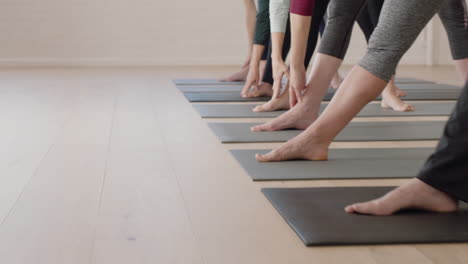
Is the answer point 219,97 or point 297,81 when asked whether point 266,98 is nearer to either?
point 219,97

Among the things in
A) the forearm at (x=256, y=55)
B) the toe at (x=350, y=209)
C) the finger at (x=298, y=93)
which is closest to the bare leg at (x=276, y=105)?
the forearm at (x=256, y=55)

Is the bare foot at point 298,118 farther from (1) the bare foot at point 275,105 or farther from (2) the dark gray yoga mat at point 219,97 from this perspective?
(2) the dark gray yoga mat at point 219,97

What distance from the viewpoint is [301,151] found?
76.9 inches

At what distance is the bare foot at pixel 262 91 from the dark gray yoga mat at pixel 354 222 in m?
2.06

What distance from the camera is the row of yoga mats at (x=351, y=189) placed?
1.27 metres

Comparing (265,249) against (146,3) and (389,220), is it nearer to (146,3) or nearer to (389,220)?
(389,220)

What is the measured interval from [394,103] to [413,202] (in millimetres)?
1780

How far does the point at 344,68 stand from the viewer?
6.29m

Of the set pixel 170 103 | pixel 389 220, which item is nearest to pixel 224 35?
pixel 170 103

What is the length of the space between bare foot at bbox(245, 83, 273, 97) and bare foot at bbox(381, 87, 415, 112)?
0.68 m

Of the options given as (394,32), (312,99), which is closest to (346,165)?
(394,32)

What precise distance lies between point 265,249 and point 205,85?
3.22 m

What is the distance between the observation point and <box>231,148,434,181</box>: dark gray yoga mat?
1767 millimetres

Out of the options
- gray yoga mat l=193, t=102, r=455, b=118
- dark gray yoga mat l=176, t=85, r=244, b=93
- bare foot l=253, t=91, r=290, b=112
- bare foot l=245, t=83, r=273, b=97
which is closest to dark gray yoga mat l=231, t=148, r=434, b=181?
gray yoga mat l=193, t=102, r=455, b=118
